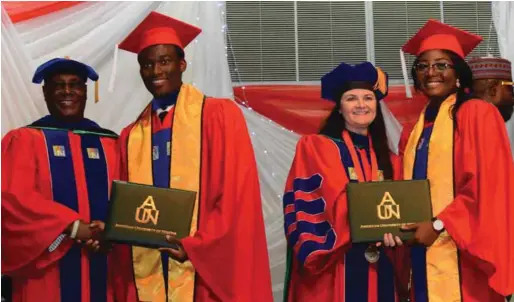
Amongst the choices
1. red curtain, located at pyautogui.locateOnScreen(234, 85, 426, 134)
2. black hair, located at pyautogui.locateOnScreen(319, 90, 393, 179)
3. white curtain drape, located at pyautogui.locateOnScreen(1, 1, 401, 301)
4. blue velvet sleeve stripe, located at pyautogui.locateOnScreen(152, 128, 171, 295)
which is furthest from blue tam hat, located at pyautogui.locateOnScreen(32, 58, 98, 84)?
red curtain, located at pyautogui.locateOnScreen(234, 85, 426, 134)

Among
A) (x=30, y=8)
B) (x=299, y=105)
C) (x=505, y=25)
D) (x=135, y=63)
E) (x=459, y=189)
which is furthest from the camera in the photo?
(x=505, y=25)

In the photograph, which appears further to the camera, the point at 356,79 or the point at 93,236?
the point at 356,79

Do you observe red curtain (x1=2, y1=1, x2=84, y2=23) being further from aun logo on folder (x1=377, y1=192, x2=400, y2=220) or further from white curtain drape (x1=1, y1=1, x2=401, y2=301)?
aun logo on folder (x1=377, y1=192, x2=400, y2=220)

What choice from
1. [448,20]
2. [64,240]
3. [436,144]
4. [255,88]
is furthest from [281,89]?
[64,240]

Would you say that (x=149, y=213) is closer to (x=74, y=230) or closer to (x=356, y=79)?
(x=74, y=230)

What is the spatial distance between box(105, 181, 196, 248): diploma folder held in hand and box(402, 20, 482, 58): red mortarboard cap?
1.33 meters

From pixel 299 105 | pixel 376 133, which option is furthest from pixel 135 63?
pixel 376 133

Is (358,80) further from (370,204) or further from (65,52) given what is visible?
(65,52)

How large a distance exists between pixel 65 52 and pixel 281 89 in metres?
1.33

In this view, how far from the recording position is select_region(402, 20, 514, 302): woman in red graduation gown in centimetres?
306

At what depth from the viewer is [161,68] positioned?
11.2 ft

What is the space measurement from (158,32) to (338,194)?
3.57ft

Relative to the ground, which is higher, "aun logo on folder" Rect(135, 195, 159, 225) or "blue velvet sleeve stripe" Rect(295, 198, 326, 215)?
"aun logo on folder" Rect(135, 195, 159, 225)

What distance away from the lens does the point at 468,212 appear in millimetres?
3090
